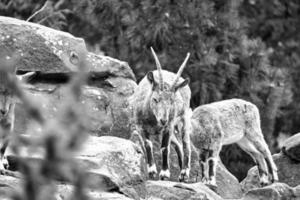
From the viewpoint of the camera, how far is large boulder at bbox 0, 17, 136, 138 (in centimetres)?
1120

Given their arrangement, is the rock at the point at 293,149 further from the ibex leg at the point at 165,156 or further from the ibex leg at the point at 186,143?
the ibex leg at the point at 165,156

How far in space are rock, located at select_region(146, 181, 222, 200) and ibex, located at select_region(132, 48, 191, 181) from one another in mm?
828

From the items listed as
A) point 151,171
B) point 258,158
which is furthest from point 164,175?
point 258,158

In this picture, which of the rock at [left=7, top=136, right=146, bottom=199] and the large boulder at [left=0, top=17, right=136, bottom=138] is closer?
the rock at [left=7, top=136, right=146, bottom=199]

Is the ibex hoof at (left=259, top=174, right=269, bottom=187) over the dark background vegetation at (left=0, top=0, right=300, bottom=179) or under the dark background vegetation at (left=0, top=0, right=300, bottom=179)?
over

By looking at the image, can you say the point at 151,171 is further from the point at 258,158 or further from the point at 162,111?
the point at 258,158

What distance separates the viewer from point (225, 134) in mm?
10430

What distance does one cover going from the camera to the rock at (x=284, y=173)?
1106cm

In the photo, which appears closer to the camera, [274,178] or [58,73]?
[274,178]

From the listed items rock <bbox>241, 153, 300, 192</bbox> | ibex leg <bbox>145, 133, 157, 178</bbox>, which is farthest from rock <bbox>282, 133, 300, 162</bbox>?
ibex leg <bbox>145, 133, 157, 178</bbox>

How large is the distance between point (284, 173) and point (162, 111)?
109 inches

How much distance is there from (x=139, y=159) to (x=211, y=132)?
1.74 meters

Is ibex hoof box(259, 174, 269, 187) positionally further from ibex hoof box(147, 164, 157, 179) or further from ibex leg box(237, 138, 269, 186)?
ibex hoof box(147, 164, 157, 179)

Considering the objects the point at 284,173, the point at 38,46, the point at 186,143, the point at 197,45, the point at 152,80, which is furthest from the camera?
the point at 197,45
